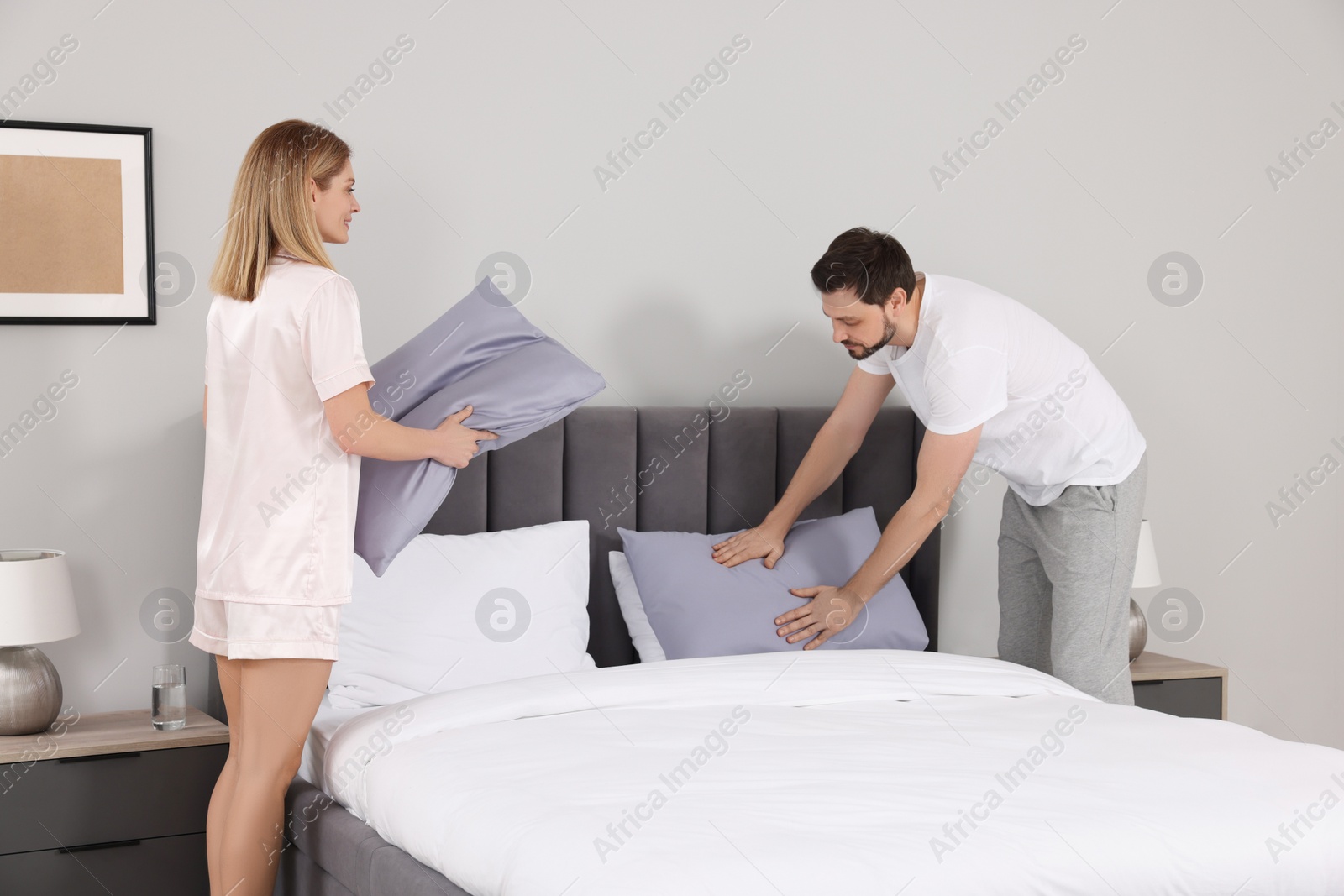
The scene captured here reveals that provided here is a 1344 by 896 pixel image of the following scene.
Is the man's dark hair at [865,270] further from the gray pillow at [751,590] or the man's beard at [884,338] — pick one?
the gray pillow at [751,590]

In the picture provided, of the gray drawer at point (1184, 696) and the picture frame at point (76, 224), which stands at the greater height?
the picture frame at point (76, 224)

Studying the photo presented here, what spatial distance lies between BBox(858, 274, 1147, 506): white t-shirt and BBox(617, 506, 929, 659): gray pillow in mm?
403

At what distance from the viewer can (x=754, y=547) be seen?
289cm

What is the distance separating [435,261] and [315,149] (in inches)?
35.6

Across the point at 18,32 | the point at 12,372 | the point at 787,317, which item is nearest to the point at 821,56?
the point at 787,317

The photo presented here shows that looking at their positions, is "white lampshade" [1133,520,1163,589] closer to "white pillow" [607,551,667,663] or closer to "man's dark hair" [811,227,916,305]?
"man's dark hair" [811,227,916,305]

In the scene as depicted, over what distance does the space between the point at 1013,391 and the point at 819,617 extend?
66 centimetres

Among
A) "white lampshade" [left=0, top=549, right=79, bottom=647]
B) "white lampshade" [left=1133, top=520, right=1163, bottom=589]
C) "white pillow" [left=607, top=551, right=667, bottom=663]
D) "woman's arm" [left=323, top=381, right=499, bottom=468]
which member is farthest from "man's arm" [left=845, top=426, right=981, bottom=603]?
"white lampshade" [left=0, top=549, right=79, bottom=647]

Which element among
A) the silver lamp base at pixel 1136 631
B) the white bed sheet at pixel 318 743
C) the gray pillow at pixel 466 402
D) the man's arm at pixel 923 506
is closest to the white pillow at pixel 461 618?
the white bed sheet at pixel 318 743

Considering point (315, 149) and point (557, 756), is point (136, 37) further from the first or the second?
point (557, 756)

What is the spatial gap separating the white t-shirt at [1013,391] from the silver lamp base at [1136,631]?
1.99ft

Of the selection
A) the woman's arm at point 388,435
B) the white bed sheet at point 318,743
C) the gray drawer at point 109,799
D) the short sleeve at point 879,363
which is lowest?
the gray drawer at point 109,799

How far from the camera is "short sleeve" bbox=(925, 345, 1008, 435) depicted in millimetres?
2520

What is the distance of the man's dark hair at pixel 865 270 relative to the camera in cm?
253
